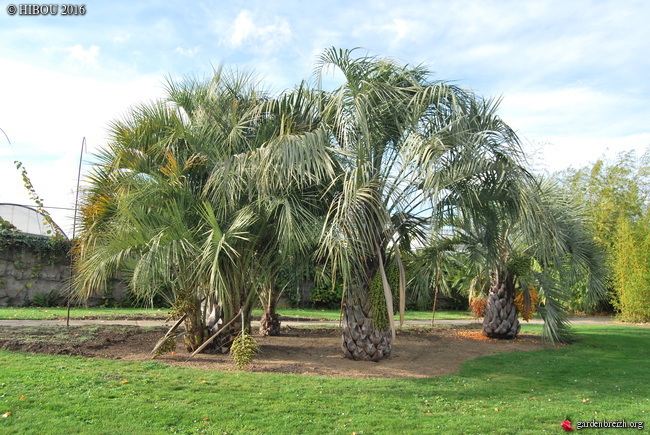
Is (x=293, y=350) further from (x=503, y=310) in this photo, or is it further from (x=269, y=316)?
(x=503, y=310)

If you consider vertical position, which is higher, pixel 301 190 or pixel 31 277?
pixel 301 190

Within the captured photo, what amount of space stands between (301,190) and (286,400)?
3.14m

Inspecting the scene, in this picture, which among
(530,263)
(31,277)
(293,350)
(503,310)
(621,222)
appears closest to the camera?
(293,350)

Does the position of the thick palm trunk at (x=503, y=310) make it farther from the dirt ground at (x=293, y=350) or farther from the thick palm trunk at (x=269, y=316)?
the thick palm trunk at (x=269, y=316)

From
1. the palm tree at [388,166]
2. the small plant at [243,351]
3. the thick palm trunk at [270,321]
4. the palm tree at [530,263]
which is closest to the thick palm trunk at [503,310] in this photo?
the palm tree at [530,263]

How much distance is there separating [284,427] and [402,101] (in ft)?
16.8

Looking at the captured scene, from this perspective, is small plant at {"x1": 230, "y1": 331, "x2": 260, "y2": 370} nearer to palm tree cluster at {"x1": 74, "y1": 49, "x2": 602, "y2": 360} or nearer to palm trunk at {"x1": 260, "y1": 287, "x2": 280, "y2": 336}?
palm tree cluster at {"x1": 74, "y1": 49, "x2": 602, "y2": 360}

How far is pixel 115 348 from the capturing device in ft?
27.2

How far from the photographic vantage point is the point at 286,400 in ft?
18.0

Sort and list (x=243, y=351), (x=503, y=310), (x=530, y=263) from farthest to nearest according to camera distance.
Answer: (x=503, y=310)
(x=530, y=263)
(x=243, y=351)

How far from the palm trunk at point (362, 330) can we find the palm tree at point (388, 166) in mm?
17

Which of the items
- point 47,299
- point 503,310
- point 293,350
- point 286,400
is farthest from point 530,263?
point 47,299

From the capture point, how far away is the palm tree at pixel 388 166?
6.79 meters

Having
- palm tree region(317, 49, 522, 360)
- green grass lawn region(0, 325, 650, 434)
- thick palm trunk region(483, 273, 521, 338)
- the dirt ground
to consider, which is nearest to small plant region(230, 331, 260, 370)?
green grass lawn region(0, 325, 650, 434)
